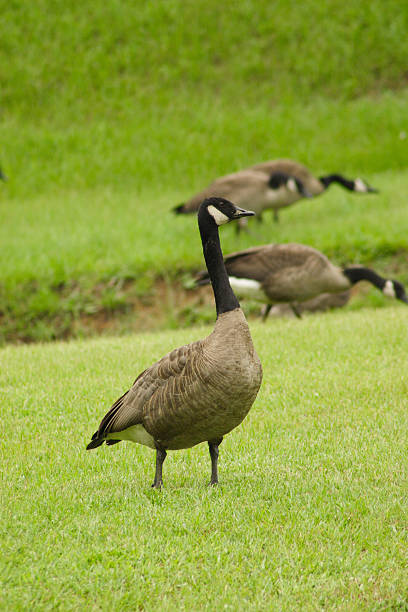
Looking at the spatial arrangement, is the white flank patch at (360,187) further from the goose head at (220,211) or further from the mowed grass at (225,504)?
the goose head at (220,211)

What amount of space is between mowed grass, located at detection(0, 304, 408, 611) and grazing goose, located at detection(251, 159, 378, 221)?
24.1ft

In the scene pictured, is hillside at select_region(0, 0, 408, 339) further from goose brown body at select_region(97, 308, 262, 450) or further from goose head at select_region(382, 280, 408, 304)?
goose brown body at select_region(97, 308, 262, 450)

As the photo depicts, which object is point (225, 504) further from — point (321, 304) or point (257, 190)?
point (257, 190)

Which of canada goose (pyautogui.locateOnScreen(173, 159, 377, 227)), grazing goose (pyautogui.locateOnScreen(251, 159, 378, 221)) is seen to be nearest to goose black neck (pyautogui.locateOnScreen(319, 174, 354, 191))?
grazing goose (pyautogui.locateOnScreen(251, 159, 378, 221))

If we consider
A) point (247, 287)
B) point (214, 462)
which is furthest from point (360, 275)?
point (214, 462)

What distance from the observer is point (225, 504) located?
17.0 feet

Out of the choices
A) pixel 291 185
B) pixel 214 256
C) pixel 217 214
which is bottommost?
pixel 291 185

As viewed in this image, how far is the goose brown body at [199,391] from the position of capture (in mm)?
5004

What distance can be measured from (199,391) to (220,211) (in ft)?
4.61

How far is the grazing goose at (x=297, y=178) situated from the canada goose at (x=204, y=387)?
9.94m

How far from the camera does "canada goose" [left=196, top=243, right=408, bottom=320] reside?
10.8m

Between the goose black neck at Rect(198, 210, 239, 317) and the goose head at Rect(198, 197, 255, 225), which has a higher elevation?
the goose head at Rect(198, 197, 255, 225)

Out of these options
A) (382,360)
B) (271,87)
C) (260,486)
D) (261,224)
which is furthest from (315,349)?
(271,87)

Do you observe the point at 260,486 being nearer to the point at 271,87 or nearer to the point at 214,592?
the point at 214,592
